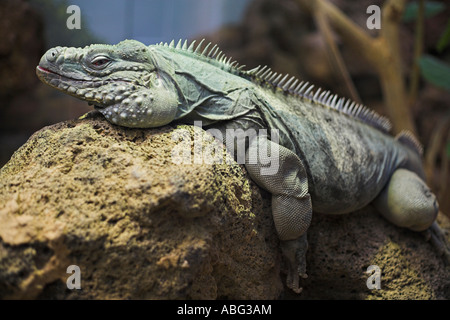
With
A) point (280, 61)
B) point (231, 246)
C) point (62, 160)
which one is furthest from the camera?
point (280, 61)

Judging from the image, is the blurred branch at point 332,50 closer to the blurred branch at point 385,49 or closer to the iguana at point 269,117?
the blurred branch at point 385,49

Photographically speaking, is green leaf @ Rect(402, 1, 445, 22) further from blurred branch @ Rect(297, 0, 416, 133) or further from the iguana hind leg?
the iguana hind leg

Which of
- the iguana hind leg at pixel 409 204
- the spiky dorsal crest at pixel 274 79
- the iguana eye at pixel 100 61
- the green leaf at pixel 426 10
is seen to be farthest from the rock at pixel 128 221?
the green leaf at pixel 426 10

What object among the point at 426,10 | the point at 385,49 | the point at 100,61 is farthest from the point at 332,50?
the point at 100,61

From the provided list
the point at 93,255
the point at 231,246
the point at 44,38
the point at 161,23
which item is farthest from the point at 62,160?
the point at 44,38

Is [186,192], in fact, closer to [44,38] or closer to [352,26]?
[44,38]

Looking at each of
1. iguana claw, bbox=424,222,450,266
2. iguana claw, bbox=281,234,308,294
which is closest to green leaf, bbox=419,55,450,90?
iguana claw, bbox=424,222,450,266
